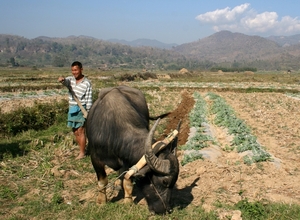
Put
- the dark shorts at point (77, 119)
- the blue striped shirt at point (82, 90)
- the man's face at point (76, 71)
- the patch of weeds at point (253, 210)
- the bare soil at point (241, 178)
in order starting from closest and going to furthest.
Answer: the patch of weeds at point (253, 210)
the bare soil at point (241, 178)
the man's face at point (76, 71)
the blue striped shirt at point (82, 90)
the dark shorts at point (77, 119)

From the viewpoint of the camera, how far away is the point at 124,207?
537 centimetres

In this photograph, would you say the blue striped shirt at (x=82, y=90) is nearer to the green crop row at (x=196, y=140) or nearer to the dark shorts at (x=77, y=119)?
→ the dark shorts at (x=77, y=119)

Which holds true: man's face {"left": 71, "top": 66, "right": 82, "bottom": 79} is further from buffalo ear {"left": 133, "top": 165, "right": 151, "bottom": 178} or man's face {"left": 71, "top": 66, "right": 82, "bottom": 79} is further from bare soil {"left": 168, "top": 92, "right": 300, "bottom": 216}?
buffalo ear {"left": 133, "top": 165, "right": 151, "bottom": 178}

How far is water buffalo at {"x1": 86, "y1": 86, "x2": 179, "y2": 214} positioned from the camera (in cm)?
459

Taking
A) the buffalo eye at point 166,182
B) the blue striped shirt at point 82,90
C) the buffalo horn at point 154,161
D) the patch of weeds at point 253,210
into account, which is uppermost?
the blue striped shirt at point 82,90

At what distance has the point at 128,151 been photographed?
502 centimetres

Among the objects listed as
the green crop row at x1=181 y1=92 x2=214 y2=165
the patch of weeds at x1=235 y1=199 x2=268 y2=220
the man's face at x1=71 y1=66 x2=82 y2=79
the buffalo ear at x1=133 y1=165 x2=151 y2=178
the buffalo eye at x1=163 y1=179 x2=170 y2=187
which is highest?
the man's face at x1=71 y1=66 x2=82 y2=79

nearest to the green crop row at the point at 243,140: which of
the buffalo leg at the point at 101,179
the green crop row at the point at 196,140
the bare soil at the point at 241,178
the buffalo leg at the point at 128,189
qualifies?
the bare soil at the point at 241,178

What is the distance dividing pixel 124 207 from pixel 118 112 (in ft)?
5.53

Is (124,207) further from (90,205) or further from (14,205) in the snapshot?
(14,205)

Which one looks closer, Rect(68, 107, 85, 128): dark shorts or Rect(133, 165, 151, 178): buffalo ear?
Rect(133, 165, 151, 178): buffalo ear

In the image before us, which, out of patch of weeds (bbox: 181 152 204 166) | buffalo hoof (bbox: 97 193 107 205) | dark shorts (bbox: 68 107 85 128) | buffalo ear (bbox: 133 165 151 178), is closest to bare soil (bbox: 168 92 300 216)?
patch of weeds (bbox: 181 152 204 166)

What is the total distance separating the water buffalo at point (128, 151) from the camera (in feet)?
15.1

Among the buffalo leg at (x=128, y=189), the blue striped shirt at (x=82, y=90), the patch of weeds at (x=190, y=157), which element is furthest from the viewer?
the patch of weeds at (x=190, y=157)
